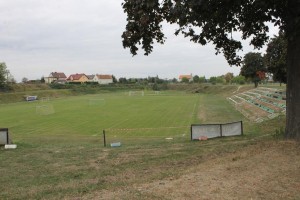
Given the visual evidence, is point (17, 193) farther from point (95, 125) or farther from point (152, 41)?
point (95, 125)

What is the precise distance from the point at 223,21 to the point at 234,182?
624 cm

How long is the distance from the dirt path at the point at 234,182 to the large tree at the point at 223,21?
3230 mm

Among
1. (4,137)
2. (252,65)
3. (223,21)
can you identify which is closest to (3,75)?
(252,65)

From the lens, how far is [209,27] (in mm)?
11867

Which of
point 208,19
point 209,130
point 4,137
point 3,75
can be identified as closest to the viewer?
point 208,19

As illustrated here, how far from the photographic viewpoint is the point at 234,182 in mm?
8570

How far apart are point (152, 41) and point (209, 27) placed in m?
2.26

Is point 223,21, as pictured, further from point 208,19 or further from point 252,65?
point 252,65

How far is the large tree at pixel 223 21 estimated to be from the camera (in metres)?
10.8

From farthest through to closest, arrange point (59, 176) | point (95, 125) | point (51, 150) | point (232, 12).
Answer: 1. point (95, 125)
2. point (51, 150)
3. point (232, 12)
4. point (59, 176)

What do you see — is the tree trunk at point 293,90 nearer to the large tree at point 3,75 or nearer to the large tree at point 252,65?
the large tree at point 252,65

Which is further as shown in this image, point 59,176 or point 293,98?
point 293,98

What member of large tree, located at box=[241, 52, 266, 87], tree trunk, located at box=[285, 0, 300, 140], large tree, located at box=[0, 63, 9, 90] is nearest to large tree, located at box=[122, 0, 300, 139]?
tree trunk, located at box=[285, 0, 300, 140]

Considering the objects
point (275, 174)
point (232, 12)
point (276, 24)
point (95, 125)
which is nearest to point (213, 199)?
point (275, 174)
